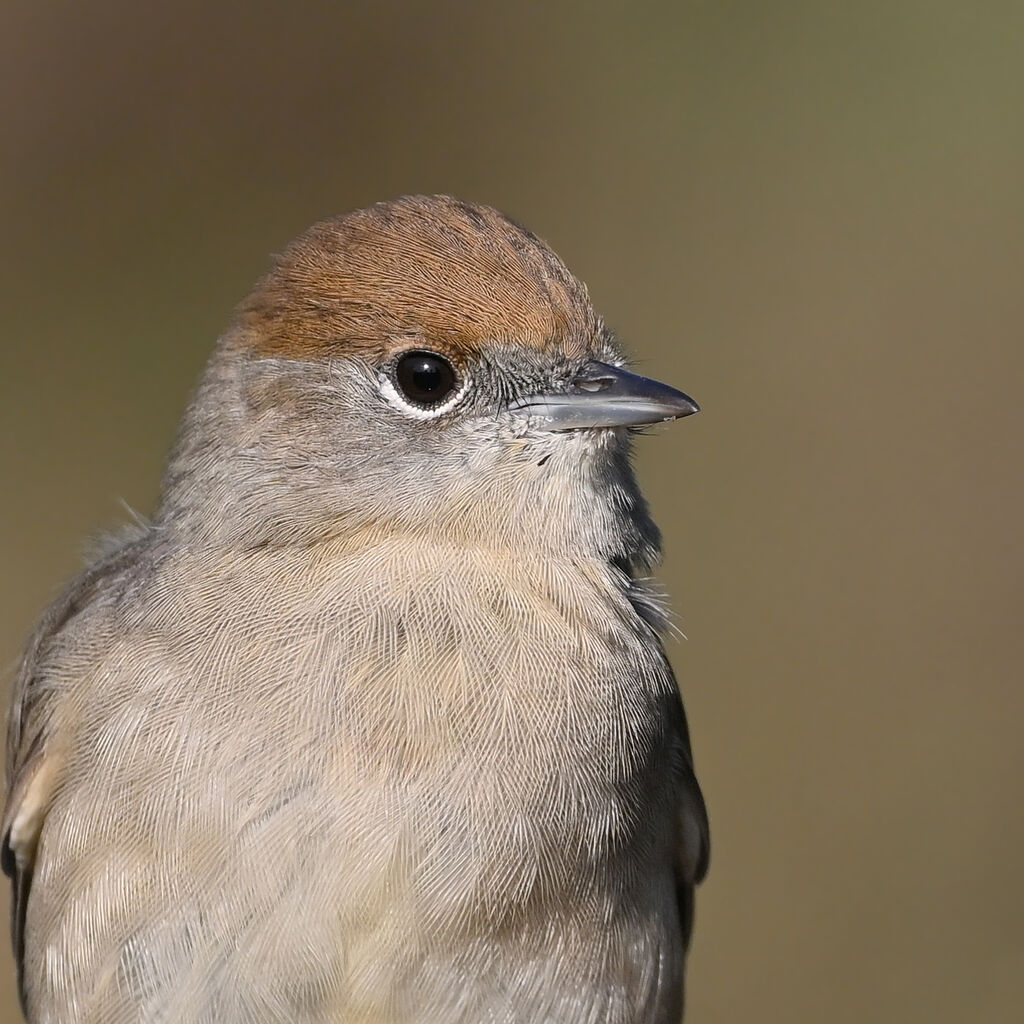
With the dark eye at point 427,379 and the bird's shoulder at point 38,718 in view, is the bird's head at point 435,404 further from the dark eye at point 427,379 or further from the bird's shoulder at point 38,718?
the bird's shoulder at point 38,718

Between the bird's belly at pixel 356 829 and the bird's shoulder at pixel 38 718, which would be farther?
the bird's shoulder at pixel 38 718

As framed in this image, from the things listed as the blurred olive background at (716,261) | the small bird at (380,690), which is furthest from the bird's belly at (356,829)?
the blurred olive background at (716,261)

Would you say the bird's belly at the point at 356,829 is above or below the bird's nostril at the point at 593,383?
below

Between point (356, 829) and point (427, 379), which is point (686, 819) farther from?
point (427, 379)

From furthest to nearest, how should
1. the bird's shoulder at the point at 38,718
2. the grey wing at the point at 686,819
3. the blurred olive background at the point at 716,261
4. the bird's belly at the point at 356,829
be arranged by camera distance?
the blurred olive background at the point at 716,261
the grey wing at the point at 686,819
the bird's shoulder at the point at 38,718
the bird's belly at the point at 356,829

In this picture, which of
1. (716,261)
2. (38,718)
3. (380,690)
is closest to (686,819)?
(380,690)

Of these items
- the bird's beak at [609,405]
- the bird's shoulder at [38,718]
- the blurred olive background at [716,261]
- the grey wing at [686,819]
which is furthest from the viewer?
the blurred olive background at [716,261]

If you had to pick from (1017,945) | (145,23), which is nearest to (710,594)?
(1017,945)
